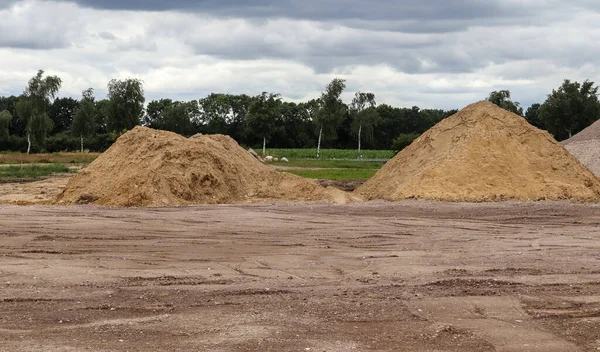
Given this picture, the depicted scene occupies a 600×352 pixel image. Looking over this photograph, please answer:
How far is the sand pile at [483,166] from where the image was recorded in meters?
29.6

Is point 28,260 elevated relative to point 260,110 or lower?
lower

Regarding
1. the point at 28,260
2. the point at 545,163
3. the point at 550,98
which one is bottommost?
the point at 28,260

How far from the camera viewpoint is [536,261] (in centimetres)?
1560

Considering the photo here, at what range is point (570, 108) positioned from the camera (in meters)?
73.2

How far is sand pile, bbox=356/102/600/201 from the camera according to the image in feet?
97.0

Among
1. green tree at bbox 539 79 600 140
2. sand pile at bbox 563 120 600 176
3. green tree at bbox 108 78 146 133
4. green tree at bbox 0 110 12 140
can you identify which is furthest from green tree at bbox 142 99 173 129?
sand pile at bbox 563 120 600 176

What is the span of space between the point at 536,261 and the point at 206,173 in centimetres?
1616

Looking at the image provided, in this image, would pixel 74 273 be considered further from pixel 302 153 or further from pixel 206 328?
pixel 302 153

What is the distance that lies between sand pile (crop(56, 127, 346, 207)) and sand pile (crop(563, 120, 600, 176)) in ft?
73.9

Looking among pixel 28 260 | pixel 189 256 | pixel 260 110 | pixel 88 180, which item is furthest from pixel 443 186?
pixel 260 110

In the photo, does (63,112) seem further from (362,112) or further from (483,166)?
(483,166)

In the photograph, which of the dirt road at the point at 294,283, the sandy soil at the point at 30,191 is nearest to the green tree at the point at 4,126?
the sandy soil at the point at 30,191

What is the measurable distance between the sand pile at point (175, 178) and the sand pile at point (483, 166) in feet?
11.4

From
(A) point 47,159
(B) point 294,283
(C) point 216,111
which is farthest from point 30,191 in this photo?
(C) point 216,111
